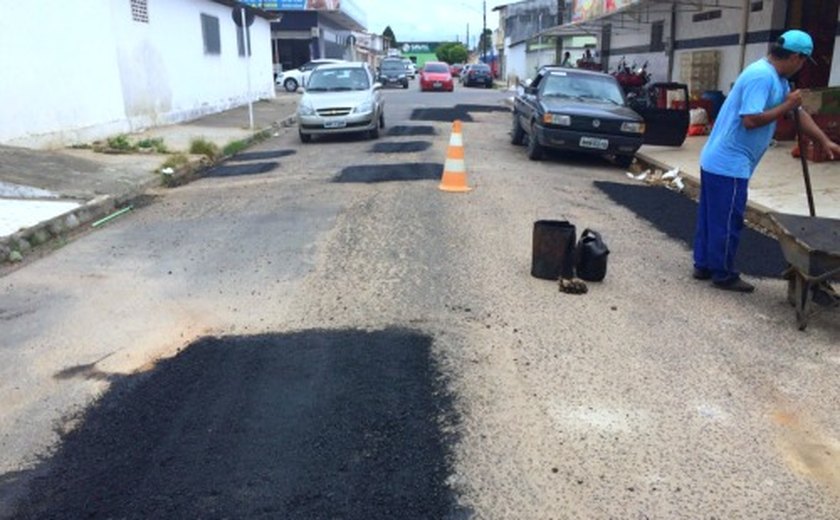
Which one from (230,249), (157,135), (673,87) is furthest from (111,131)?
(673,87)

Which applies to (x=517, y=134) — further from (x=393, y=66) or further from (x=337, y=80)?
(x=393, y=66)

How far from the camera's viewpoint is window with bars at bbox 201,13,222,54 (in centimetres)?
2245

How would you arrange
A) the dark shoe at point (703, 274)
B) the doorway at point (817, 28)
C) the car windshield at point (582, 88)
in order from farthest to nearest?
the doorway at point (817, 28)
the car windshield at point (582, 88)
the dark shoe at point (703, 274)

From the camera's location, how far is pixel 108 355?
183 inches

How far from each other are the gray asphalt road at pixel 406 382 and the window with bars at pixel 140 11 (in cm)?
1100

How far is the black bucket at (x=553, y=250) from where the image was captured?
5821mm

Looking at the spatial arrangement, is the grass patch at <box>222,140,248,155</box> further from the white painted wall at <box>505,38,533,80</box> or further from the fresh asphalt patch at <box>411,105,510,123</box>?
the white painted wall at <box>505,38,533,80</box>

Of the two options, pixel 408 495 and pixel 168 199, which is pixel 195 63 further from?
pixel 408 495

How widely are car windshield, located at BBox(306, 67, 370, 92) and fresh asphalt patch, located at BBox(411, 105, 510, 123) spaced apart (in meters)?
4.32

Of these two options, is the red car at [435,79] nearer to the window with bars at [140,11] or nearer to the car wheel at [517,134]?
the window with bars at [140,11]

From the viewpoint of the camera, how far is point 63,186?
9742mm

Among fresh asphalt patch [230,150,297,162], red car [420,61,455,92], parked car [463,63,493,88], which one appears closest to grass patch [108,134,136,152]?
fresh asphalt patch [230,150,297,162]

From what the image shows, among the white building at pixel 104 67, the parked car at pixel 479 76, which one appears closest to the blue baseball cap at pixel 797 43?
the white building at pixel 104 67

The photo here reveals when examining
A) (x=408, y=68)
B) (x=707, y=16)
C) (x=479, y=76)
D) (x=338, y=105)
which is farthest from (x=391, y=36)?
(x=338, y=105)
